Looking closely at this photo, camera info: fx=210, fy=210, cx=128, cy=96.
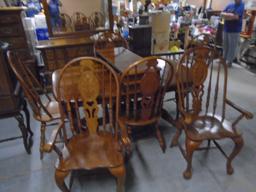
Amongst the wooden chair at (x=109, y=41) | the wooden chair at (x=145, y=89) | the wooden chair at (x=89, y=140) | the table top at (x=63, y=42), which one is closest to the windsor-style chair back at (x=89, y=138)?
the wooden chair at (x=89, y=140)

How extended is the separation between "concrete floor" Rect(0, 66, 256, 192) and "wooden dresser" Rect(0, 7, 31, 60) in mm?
1491

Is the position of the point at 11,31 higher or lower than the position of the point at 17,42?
higher

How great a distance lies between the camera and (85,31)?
3.45 metres

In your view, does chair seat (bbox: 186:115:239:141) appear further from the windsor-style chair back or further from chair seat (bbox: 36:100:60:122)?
chair seat (bbox: 36:100:60:122)

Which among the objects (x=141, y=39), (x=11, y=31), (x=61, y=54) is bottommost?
(x=61, y=54)

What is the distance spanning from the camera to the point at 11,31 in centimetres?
295

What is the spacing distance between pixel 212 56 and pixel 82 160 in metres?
1.34

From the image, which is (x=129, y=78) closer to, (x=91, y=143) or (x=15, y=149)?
(x=91, y=143)

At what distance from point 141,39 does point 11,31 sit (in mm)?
1990

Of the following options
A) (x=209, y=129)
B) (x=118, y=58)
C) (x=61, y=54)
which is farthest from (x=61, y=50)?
(x=209, y=129)

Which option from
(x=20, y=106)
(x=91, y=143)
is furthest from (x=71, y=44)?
(x=91, y=143)

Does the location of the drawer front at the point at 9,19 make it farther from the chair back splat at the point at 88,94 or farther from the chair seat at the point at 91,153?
the chair seat at the point at 91,153

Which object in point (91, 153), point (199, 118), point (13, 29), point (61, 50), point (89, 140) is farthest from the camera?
point (61, 50)

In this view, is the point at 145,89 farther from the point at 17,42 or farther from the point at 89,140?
the point at 17,42
